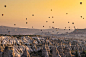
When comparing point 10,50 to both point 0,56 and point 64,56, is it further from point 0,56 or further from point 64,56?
point 64,56

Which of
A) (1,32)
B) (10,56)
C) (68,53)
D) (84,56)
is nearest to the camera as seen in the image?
(10,56)

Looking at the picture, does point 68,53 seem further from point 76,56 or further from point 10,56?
point 10,56

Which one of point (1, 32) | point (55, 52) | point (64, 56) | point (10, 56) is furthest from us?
point (1, 32)

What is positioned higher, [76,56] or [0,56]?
[0,56]

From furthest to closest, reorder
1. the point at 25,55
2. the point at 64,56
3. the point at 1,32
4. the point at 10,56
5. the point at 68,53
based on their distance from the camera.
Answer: the point at 1,32
the point at 68,53
the point at 64,56
the point at 25,55
the point at 10,56

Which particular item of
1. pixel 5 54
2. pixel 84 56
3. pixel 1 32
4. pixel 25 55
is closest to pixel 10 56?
pixel 5 54

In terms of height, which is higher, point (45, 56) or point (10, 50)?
point (10, 50)

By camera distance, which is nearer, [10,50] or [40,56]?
[10,50]

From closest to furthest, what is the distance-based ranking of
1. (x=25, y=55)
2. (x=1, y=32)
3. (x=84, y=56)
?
(x=25, y=55) → (x=84, y=56) → (x=1, y=32)

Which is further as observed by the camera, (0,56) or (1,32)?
(1,32)

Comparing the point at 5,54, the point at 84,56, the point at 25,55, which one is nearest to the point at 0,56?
the point at 5,54
